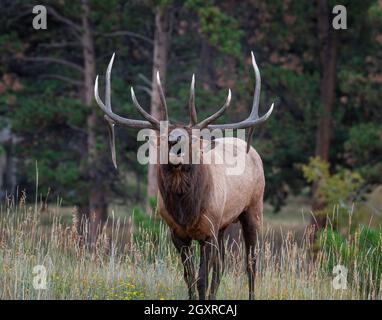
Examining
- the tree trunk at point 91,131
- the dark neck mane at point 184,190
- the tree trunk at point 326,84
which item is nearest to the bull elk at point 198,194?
the dark neck mane at point 184,190

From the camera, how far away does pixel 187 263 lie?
7816mm

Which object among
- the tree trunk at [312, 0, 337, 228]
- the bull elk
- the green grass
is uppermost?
the tree trunk at [312, 0, 337, 228]

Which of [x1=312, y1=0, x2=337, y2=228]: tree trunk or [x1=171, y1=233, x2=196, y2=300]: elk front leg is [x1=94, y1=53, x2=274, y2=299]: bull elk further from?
[x1=312, y1=0, x2=337, y2=228]: tree trunk

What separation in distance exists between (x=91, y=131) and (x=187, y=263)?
39.5 feet

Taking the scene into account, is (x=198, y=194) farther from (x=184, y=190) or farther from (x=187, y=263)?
(x=187, y=263)

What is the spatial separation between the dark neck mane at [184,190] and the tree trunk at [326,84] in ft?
37.6

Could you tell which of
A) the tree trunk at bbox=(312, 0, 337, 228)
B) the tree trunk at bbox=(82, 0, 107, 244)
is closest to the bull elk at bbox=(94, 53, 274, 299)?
the tree trunk at bbox=(312, 0, 337, 228)

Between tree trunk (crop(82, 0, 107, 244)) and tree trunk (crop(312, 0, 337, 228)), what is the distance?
4.59 metres

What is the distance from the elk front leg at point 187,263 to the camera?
7.80m

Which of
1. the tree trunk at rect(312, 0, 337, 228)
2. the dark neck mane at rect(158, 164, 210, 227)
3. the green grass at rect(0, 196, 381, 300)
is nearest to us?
the dark neck mane at rect(158, 164, 210, 227)

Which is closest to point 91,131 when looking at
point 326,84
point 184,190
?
point 326,84

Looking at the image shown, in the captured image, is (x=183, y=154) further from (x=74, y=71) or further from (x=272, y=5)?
(x=74, y=71)

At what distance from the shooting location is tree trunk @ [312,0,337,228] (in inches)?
760
